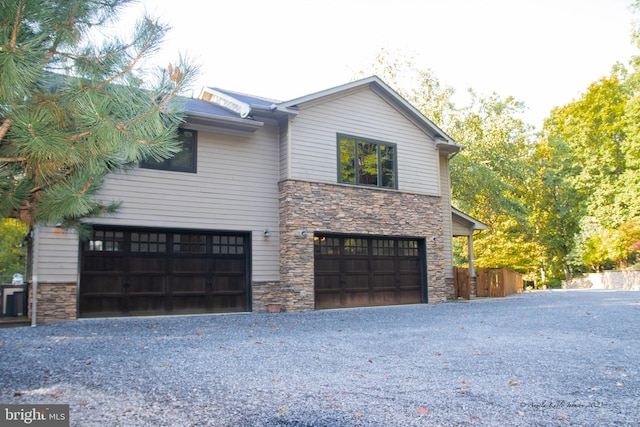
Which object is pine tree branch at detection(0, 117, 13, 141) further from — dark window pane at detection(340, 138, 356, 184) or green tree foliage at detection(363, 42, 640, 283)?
green tree foliage at detection(363, 42, 640, 283)

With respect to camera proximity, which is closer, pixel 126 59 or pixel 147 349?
pixel 126 59

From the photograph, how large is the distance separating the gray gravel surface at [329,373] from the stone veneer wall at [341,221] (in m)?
3.26

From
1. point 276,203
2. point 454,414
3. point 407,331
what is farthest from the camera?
point 276,203

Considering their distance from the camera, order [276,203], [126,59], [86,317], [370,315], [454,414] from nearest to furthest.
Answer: [454,414], [126,59], [86,317], [370,315], [276,203]

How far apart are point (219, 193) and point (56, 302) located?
14.2ft

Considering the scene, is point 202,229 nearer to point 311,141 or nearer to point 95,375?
point 311,141

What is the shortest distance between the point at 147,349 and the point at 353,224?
7937 millimetres

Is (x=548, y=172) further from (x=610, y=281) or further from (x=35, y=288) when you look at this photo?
(x=35, y=288)

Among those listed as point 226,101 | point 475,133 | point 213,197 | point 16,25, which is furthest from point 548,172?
point 16,25

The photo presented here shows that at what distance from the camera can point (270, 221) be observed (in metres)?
12.9

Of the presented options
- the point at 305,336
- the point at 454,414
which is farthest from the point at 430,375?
the point at 305,336

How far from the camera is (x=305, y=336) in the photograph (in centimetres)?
812
